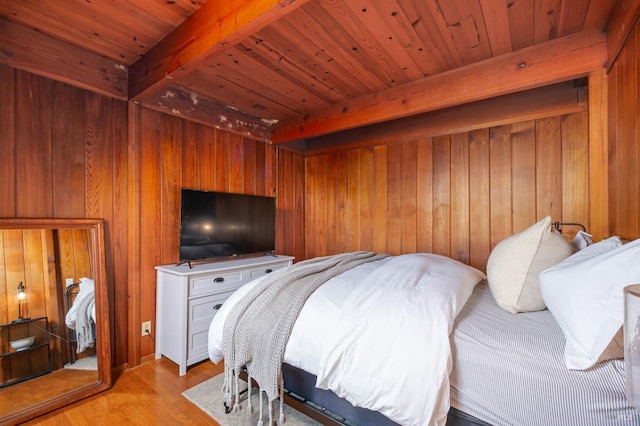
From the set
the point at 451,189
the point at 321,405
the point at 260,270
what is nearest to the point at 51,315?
the point at 260,270

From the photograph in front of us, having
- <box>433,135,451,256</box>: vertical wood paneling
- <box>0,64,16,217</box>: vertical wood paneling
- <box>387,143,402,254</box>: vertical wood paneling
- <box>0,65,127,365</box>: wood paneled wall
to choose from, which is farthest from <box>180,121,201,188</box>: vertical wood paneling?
<box>433,135,451,256</box>: vertical wood paneling

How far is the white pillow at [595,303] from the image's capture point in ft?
2.70

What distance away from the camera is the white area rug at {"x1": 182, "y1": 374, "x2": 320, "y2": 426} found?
1.57m

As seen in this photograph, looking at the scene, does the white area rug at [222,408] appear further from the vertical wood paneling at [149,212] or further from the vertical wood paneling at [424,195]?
the vertical wood paneling at [424,195]

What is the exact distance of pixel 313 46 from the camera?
1.89 m

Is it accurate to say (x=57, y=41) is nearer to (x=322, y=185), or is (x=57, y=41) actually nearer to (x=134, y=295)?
(x=134, y=295)

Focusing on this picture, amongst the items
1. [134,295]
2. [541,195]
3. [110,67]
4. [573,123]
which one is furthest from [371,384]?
[110,67]

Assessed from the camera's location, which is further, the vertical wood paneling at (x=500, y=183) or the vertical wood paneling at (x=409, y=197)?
the vertical wood paneling at (x=409, y=197)

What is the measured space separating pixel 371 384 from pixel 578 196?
2295 mm

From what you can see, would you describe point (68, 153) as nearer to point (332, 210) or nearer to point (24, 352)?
point (24, 352)

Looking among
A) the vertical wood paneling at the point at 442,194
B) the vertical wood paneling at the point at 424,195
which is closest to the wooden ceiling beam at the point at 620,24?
the vertical wood paneling at the point at 442,194

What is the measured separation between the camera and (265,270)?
9.04 ft

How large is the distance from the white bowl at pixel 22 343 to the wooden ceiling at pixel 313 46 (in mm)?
1661

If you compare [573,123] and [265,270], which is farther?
[265,270]
